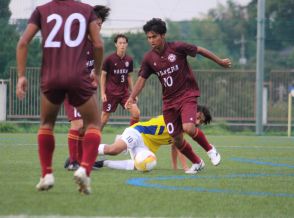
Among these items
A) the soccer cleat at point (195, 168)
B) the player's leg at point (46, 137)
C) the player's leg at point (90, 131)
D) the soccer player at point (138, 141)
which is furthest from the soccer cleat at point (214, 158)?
the player's leg at point (46, 137)

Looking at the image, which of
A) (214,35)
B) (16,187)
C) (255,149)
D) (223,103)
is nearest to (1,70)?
(223,103)

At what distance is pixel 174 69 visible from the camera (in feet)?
36.9

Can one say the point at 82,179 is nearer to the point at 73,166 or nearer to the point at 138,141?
the point at 73,166

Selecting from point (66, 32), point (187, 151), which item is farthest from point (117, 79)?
point (66, 32)

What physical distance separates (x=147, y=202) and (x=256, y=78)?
20950 millimetres

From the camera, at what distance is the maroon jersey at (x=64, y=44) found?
25.5 feet

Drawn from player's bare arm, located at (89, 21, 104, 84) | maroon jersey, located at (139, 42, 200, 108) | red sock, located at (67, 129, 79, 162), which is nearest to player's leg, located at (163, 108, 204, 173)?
maroon jersey, located at (139, 42, 200, 108)

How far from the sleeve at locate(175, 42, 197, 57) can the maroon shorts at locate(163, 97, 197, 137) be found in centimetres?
56

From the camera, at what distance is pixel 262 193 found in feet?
28.5

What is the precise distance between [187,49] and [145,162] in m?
1.47

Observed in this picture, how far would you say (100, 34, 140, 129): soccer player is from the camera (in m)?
15.3

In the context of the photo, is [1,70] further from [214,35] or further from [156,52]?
[214,35]

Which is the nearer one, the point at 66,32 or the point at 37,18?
the point at 66,32

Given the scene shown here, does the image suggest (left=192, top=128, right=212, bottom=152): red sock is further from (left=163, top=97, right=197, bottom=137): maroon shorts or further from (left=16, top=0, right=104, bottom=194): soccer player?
(left=16, top=0, right=104, bottom=194): soccer player
